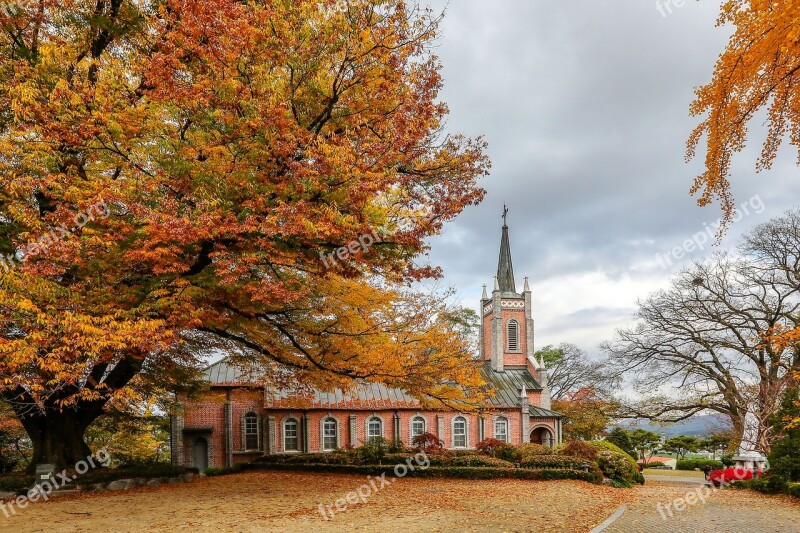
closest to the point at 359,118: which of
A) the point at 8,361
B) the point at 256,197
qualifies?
the point at 256,197

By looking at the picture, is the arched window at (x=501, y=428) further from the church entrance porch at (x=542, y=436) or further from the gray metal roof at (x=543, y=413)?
the church entrance porch at (x=542, y=436)

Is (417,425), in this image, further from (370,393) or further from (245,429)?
(245,429)

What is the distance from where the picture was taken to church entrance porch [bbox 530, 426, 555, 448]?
107 ft

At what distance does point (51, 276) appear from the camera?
945 cm

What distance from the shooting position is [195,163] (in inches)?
360

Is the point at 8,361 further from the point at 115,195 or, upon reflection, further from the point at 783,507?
the point at 783,507

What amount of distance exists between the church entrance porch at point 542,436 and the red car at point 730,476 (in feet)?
43.1

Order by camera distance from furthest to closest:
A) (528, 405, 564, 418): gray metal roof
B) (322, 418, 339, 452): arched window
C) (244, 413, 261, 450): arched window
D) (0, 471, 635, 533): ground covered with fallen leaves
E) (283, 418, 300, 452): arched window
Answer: (528, 405, 564, 418): gray metal roof
(322, 418, 339, 452): arched window
(283, 418, 300, 452): arched window
(244, 413, 261, 450): arched window
(0, 471, 635, 533): ground covered with fallen leaves

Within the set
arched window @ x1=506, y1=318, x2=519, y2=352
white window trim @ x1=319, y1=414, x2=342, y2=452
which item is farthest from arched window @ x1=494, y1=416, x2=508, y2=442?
white window trim @ x1=319, y1=414, x2=342, y2=452

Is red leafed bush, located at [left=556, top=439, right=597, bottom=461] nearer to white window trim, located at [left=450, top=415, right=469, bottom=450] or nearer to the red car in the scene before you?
the red car

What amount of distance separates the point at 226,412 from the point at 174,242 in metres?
18.5

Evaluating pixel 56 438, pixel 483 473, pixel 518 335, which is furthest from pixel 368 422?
pixel 56 438

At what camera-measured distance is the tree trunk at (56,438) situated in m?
14.0

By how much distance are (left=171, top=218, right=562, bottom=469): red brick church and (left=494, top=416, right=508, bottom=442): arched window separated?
2.3 inches
